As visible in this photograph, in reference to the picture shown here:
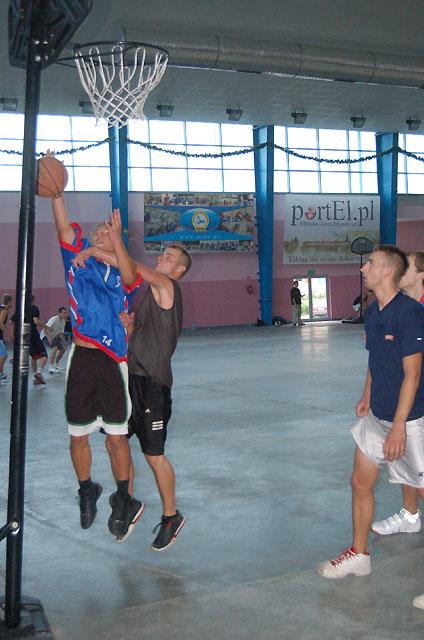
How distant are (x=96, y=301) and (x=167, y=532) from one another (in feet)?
4.87

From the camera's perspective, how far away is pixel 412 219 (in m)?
34.7

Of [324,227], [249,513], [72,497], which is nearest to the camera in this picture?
[249,513]

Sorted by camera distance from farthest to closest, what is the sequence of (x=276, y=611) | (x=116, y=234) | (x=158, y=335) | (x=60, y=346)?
(x=60, y=346)
(x=158, y=335)
(x=116, y=234)
(x=276, y=611)

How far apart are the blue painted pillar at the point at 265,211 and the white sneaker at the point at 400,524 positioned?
25.8 metres

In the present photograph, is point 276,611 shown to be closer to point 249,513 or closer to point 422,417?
point 422,417

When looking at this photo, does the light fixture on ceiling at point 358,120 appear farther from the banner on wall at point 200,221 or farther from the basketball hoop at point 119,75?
the basketball hoop at point 119,75

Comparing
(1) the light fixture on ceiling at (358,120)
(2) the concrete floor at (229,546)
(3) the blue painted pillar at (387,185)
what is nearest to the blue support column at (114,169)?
(1) the light fixture on ceiling at (358,120)

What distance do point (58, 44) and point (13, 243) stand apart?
976 inches

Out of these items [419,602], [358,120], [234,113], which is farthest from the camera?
[358,120]

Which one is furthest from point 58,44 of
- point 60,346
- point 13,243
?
point 13,243

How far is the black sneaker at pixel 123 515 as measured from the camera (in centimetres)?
468

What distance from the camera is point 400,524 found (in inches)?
195

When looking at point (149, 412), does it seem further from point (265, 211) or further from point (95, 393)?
point (265, 211)

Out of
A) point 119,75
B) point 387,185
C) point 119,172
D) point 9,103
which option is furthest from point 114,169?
point 119,75
